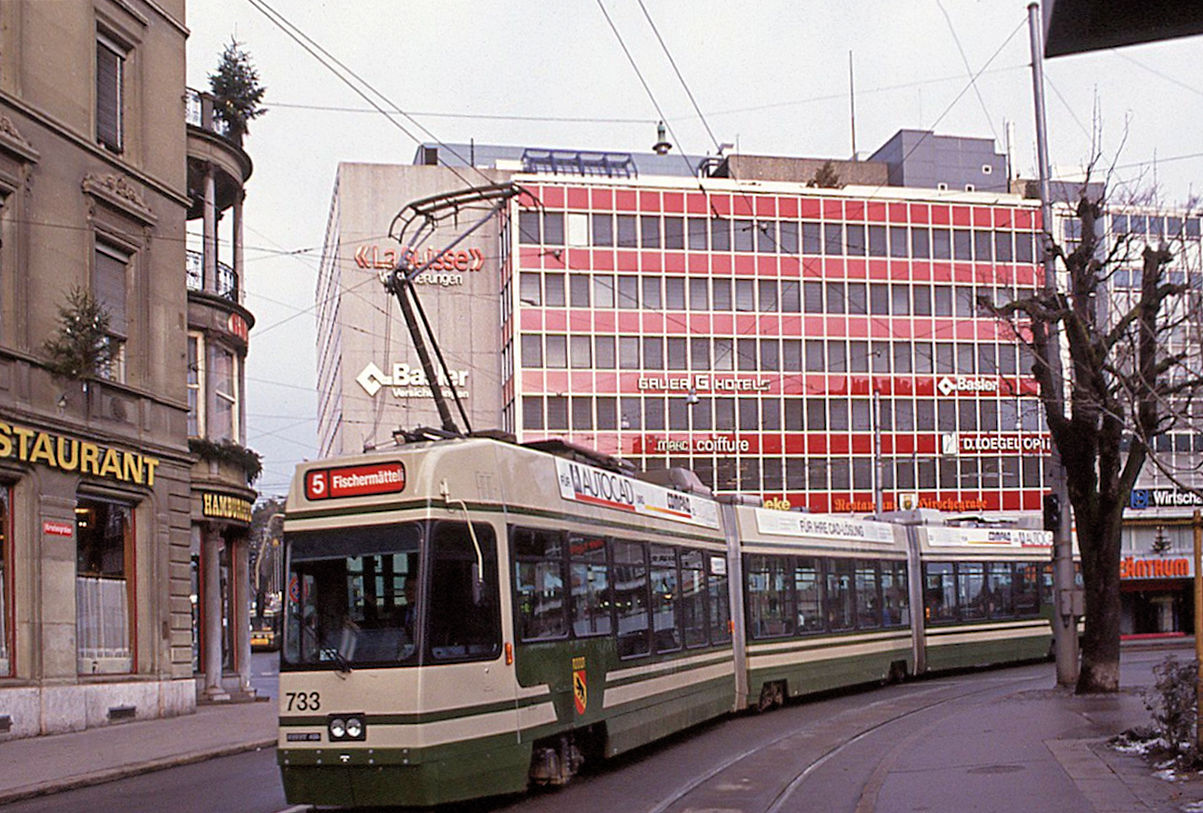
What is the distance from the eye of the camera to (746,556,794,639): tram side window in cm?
2259

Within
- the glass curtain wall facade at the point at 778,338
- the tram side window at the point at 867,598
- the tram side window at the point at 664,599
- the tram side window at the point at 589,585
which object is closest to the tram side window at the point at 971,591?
the tram side window at the point at 867,598

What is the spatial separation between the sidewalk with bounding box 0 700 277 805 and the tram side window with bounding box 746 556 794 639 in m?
7.33

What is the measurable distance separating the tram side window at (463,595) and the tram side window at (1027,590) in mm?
23193

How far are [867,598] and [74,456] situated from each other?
1395 centimetres

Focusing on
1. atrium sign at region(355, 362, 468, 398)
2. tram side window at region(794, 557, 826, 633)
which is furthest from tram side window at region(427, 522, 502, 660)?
atrium sign at region(355, 362, 468, 398)

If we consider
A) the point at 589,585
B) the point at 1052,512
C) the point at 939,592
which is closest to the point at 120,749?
the point at 589,585

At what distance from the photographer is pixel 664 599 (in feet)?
57.4

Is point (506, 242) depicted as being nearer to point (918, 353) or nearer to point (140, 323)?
point (918, 353)

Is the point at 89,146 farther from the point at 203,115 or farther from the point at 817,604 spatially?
the point at 817,604

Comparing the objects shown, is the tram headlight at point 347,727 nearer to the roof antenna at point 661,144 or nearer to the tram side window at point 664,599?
the tram side window at point 664,599

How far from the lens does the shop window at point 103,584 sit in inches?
933

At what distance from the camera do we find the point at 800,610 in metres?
24.4

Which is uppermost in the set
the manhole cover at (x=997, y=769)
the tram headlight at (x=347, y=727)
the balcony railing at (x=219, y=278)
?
the balcony railing at (x=219, y=278)

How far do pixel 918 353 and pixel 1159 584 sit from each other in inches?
600
